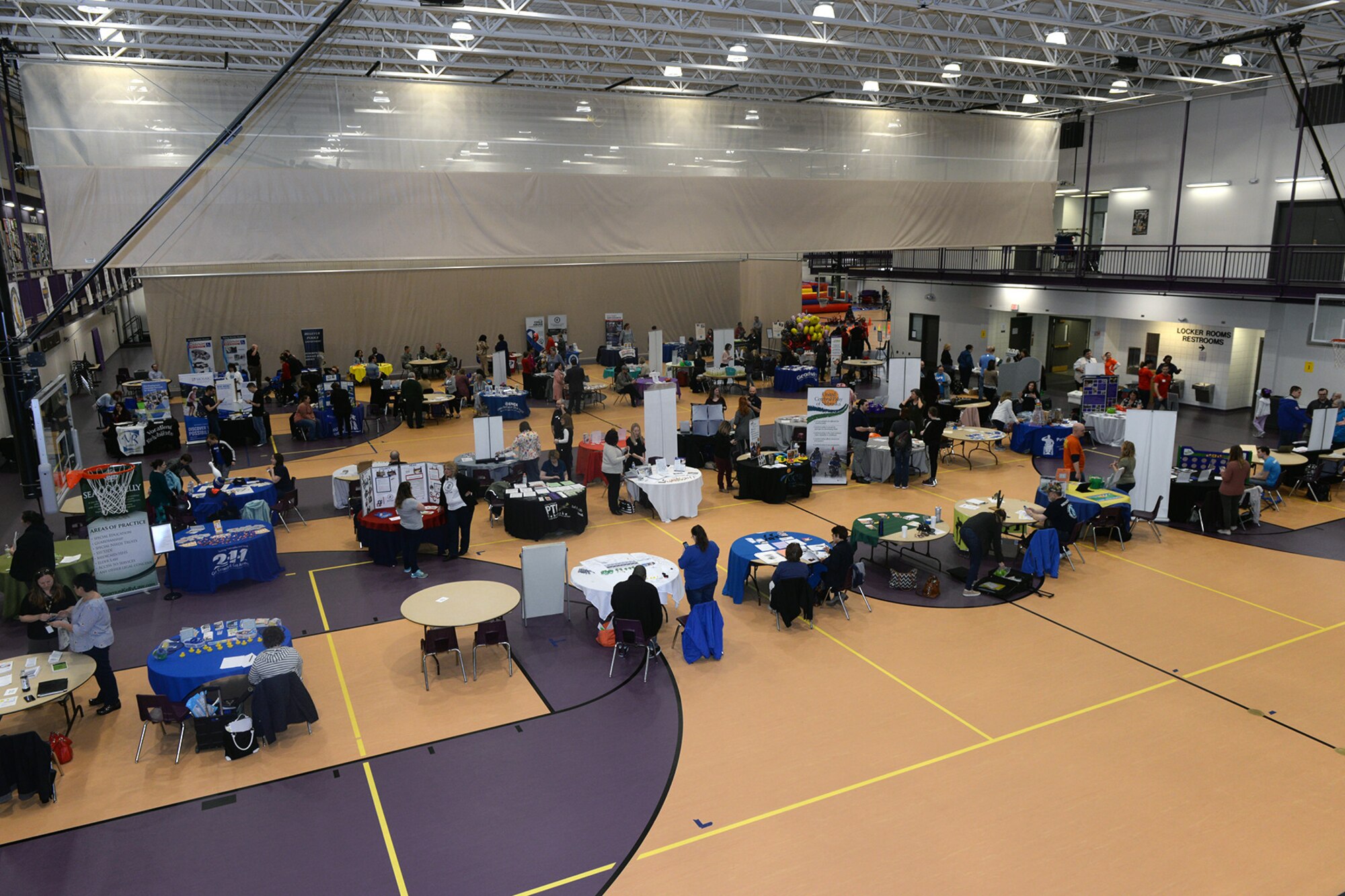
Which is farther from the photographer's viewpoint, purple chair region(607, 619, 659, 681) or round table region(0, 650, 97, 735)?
purple chair region(607, 619, 659, 681)

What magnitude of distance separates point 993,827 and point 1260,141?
2376cm

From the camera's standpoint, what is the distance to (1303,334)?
21250 millimetres

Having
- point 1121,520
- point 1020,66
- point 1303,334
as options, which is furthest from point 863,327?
point 1121,520

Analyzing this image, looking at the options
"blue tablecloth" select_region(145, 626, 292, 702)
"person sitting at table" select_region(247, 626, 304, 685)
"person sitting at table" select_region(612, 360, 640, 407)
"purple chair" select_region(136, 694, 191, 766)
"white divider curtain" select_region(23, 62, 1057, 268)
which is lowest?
"purple chair" select_region(136, 694, 191, 766)

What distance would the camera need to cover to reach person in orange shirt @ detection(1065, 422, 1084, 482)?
48.1ft

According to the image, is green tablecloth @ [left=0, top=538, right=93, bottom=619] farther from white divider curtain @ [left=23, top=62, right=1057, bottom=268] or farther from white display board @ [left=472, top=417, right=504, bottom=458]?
white display board @ [left=472, top=417, right=504, bottom=458]

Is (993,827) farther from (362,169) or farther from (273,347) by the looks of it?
(273,347)

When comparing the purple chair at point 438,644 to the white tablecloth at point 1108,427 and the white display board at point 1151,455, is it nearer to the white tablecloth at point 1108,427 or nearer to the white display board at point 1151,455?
the white display board at point 1151,455

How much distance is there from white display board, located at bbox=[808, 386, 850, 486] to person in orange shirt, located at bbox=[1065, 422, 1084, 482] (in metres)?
4.01

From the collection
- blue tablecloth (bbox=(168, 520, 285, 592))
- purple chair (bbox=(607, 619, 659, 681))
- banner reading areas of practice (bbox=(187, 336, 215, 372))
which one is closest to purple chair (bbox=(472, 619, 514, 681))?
purple chair (bbox=(607, 619, 659, 681))

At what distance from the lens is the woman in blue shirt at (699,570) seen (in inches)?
382

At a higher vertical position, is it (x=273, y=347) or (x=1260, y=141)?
(x=1260, y=141)

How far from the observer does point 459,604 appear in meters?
9.48

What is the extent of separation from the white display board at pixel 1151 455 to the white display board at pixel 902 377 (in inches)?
273
